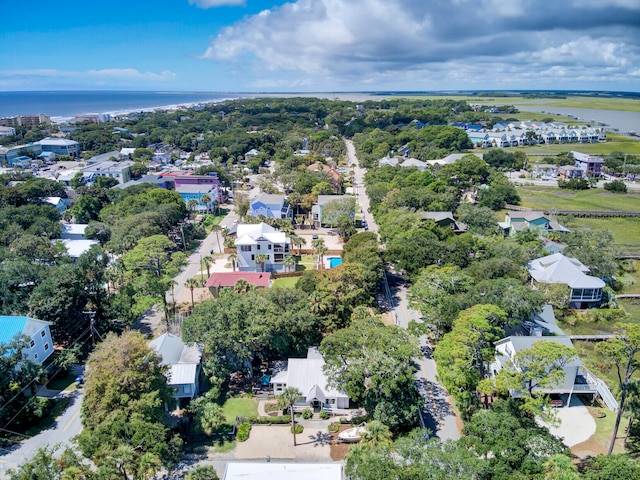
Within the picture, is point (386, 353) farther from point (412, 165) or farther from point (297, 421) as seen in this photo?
point (412, 165)

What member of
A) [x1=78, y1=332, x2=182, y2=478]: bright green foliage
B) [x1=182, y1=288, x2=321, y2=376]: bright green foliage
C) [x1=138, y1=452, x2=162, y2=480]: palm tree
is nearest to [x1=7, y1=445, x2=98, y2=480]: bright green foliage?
[x1=78, y1=332, x2=182, y2=478]: bright green foliage

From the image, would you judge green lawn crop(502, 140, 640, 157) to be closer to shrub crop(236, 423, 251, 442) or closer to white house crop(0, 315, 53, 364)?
shrub crop(236, 423, 251, 442)

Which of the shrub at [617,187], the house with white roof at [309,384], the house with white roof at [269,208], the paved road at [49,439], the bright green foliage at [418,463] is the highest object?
the house with white roof at [269,208]

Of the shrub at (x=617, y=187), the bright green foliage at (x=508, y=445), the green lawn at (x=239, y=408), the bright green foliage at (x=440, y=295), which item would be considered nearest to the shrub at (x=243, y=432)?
the green lawn at (x=239, y=408)

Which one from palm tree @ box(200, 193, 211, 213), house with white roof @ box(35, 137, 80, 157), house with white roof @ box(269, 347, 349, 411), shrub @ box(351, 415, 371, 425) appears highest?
house with white roof @ box(35, 137, 80, 157)

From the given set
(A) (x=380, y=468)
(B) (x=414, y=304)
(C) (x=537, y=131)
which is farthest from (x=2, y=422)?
(C) (x=537, y=131)

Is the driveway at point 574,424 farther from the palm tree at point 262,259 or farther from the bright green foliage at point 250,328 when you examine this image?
the palm tree at point 262,259
